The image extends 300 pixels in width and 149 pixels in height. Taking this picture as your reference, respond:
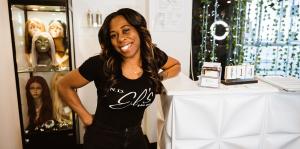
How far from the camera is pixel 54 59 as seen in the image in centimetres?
221

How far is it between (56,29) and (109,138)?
4.33 ft

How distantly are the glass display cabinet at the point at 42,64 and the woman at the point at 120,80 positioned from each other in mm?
942

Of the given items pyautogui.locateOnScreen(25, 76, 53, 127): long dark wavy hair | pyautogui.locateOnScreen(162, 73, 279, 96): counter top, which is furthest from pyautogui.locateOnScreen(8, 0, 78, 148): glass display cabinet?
pyautogui.locateOnScreen(162, 73, 279, 96): counter top

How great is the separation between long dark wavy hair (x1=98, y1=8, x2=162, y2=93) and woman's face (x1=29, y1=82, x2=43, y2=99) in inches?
48.8

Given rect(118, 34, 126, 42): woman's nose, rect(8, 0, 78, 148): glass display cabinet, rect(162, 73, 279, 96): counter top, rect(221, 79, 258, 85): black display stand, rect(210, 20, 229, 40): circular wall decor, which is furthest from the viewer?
rect(210, 20, 229, 40): circular wall decor

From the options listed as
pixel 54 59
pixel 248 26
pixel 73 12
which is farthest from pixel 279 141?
pixel 73 12

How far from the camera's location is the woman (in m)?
1.23

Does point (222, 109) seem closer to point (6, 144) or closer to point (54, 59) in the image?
point (54, 59)

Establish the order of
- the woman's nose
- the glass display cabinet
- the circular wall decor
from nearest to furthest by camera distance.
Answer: the woman's nose, the glass display cabinet, the circular wall decor

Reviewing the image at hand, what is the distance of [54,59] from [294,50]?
2.85 m

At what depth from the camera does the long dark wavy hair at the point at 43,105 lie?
7.23 feet

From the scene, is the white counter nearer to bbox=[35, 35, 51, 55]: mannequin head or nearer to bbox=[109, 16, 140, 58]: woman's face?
bbox=[109, 16, 140, 58]: woman's face

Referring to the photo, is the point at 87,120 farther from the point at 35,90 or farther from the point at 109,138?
the point at 35,90

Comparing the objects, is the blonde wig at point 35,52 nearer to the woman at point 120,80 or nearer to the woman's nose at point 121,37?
the woman at point 120,80
